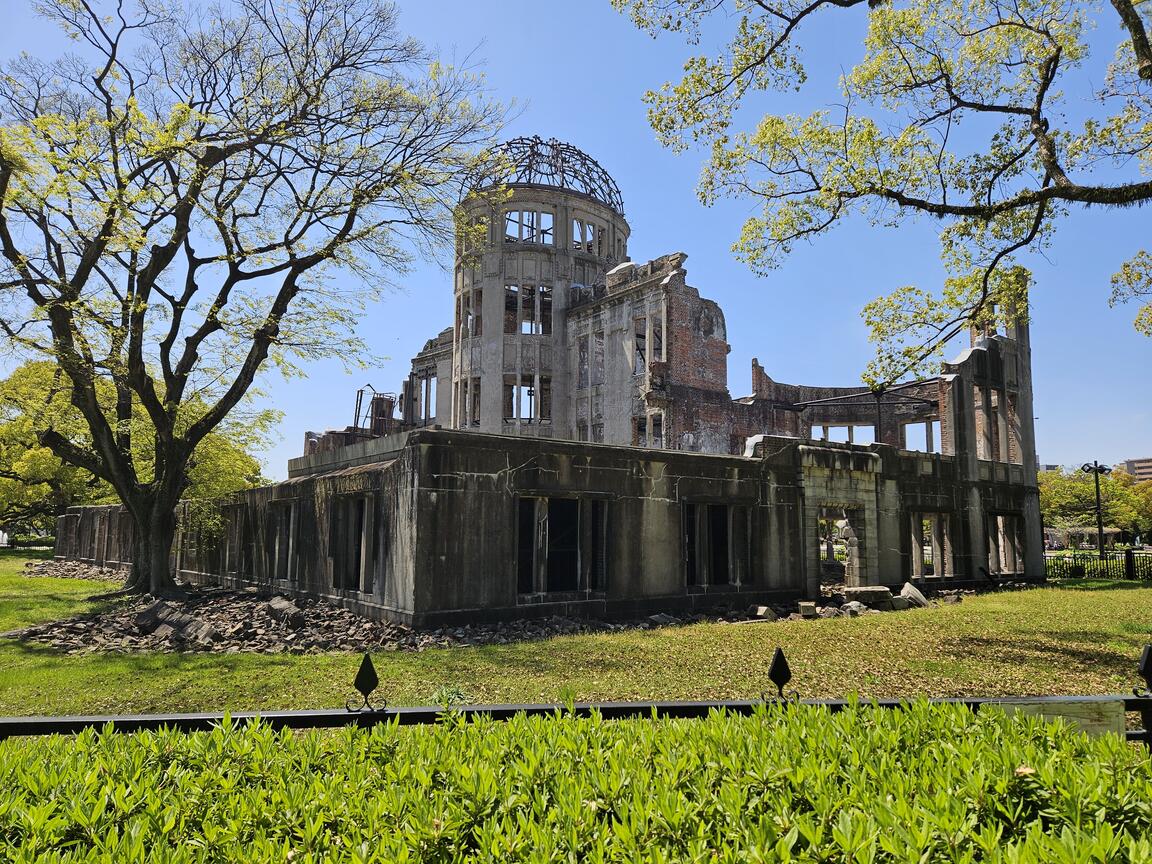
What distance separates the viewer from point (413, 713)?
3697mm

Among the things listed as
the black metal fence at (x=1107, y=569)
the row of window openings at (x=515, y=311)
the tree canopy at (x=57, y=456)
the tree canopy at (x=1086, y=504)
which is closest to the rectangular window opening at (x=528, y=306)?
the row of window openings at (x=515, y=311)

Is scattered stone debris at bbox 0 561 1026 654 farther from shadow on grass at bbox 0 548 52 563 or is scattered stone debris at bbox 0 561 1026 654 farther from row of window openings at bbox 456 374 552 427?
shadow on grass at bbox 0 548 52 563

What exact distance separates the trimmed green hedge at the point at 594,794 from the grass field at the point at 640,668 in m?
3.33

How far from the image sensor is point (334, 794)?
2719 millimetres

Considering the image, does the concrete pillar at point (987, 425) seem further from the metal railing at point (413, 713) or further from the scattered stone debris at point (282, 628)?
the metal railing at point (413, 713)

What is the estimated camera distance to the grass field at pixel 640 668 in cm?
852

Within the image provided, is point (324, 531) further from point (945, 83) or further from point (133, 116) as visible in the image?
point (945, 83)

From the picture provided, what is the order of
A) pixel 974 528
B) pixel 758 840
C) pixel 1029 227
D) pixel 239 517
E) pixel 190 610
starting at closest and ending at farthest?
pixel 758 840
pixel 190 610
pixel 1029 227
pixel 239 517
pixel 974 528

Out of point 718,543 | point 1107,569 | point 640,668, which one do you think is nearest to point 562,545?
point 718,543

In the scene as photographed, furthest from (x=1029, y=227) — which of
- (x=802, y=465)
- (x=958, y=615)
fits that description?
(x=958, y=615)

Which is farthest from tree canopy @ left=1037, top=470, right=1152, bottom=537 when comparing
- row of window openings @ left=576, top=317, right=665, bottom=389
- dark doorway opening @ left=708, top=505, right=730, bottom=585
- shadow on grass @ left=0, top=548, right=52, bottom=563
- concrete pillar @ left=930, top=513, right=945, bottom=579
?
shadow on grass @ left=0, top=548, right=52, bottom=563

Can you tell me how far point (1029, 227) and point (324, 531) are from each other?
1802 centimetres

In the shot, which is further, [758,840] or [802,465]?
[802,465]

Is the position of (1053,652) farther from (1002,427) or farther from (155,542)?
(155,542)
